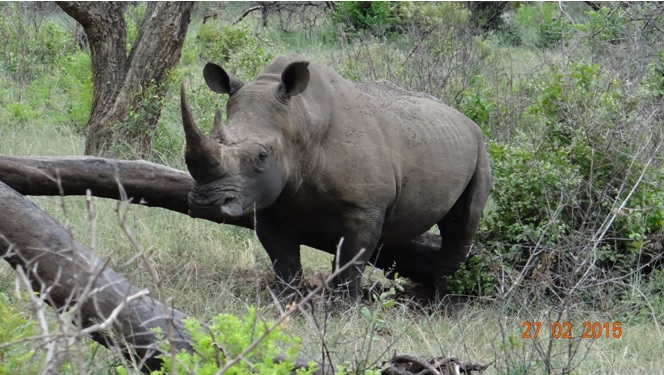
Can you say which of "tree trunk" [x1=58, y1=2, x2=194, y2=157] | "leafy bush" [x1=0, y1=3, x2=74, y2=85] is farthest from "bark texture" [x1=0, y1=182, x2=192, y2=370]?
"leafy bush" [x1=0, y1=3, x2=74, y2=85]

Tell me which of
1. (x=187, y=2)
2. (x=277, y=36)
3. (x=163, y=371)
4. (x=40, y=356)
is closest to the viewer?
(x=163, y=371)

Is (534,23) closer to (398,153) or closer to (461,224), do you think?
(461,224)

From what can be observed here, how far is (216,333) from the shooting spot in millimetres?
4070

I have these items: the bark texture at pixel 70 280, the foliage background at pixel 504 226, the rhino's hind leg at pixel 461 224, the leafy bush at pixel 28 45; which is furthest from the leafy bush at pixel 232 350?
the leafy bush at pixel 28 45

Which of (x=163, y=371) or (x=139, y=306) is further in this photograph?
(x=139, y=306)

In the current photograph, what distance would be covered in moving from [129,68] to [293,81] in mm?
4481

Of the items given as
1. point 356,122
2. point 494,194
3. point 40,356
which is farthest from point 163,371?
point 494,194

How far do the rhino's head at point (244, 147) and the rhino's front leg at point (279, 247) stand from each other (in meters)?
0.63

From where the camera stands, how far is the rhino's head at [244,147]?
5504mm

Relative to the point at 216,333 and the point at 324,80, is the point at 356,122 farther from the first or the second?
the point at 216,333

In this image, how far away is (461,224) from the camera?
7.31 m

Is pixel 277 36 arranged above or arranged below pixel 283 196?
below

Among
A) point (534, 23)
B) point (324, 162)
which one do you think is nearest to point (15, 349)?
point (324, 162)

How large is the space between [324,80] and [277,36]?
12.2m
